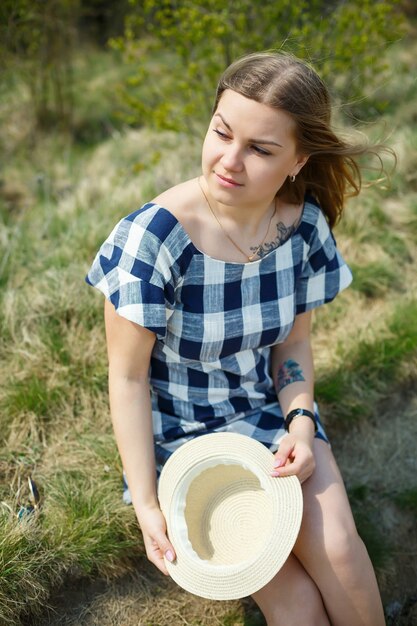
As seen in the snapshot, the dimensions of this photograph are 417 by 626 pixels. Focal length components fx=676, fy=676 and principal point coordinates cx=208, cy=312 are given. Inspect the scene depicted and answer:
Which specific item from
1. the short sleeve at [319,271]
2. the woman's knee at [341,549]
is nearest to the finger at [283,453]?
the woman's knee at [341,549]

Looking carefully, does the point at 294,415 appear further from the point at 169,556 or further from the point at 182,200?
the point at 182,200

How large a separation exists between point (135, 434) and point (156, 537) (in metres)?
0.28

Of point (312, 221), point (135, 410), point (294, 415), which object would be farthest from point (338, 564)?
point (312, 221)

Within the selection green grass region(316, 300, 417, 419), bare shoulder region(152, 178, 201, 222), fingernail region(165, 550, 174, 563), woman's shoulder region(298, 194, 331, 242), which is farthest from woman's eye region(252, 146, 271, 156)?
green grass region(316, 300, 417, 419)

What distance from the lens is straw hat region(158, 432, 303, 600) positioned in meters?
1.72

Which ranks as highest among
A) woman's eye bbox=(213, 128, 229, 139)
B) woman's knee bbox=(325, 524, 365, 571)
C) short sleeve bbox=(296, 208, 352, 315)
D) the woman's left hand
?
woman's eye bbox=(213, 128, 229, 139)

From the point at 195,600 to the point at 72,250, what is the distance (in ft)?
5.53

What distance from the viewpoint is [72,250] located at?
126 inches

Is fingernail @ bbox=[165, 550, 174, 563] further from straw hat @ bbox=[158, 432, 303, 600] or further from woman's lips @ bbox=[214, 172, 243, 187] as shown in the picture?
woman's lips @ bbox=[214, 172, 243, 187]

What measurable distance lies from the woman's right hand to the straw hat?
2cm

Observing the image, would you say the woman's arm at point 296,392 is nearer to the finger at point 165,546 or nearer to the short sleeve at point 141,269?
the finger at point 165,546

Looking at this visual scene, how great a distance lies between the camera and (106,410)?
2627mm

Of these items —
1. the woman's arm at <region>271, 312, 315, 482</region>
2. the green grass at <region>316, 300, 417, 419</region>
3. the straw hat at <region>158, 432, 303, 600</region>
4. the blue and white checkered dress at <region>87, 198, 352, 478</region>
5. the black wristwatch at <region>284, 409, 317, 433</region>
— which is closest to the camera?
A: the straw hat at <region>158, 432, 303, 600</region>

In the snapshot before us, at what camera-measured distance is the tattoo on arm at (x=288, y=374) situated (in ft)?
7.10
